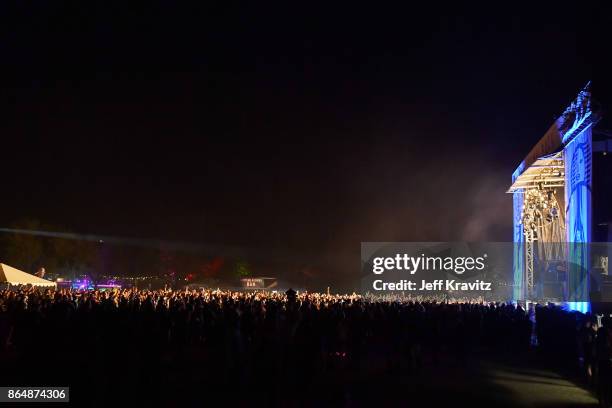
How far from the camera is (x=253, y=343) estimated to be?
32.2 feet

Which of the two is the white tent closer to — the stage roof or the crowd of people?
the crowd of people

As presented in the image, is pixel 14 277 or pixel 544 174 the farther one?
pixel 14 277

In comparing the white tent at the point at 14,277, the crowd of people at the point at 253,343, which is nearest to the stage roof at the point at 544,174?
the crowd of people at the point at 253,343

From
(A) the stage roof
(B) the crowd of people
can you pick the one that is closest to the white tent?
(B) the crowd of people

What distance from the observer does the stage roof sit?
2289 centimetres

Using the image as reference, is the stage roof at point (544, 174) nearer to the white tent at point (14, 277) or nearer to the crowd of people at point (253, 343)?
the crowd of people at point (253, 343)

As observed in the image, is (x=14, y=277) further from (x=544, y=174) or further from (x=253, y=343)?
(x=253, y=343)

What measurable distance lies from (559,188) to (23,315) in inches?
812

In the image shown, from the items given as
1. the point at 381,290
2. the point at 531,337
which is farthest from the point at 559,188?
the point at 381,290

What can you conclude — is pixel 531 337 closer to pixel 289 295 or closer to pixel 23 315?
pixel 289 295

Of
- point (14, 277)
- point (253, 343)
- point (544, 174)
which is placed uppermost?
point (544, 174)

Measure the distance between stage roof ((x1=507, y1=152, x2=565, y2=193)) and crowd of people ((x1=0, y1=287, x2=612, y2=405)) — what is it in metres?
6.59

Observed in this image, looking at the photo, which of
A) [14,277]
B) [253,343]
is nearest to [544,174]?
[253,343]

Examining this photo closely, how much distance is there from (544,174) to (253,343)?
19.4 meters
